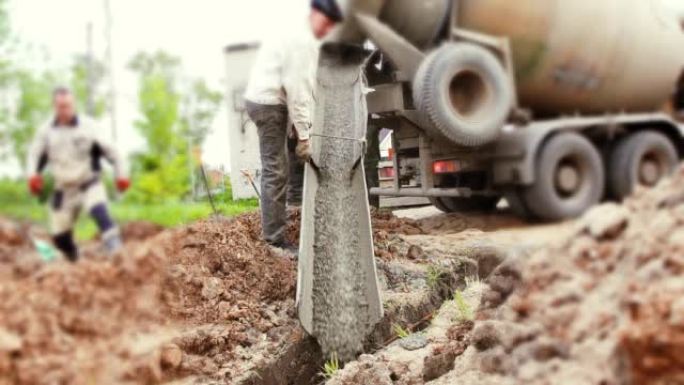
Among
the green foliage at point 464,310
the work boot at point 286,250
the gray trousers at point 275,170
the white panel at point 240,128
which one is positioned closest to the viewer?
the white panel at point 240,128

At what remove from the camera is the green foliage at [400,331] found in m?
4.51

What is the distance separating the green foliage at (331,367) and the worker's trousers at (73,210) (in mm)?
1943

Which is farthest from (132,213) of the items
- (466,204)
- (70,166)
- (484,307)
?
(484,307)

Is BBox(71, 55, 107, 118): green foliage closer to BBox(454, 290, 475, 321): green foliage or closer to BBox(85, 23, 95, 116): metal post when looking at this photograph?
BBox(85, 23, 95, 116): metal post

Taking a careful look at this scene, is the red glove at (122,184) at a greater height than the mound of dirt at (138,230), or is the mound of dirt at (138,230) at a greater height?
the red glove at (122,184)

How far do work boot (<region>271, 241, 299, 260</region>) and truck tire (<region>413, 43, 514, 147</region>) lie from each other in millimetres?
1973

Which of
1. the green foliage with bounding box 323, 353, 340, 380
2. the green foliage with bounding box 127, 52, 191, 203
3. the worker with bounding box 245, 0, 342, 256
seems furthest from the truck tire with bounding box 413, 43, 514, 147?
the green foliage with bounding box 323, 353, 340, 380

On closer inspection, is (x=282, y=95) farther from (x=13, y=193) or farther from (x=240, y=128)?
(x=13, y=193)

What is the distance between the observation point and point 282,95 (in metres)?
3.55

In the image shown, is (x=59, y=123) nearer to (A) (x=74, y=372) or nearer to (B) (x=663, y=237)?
(A) (x=74, y=372)

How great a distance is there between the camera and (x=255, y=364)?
412 cm

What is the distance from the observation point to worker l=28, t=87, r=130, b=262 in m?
2.40

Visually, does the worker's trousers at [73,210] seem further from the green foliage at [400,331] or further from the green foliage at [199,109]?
the green foliage at [400,331]

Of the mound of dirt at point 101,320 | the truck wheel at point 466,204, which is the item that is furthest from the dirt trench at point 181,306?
the truck wheel at point 466,204
